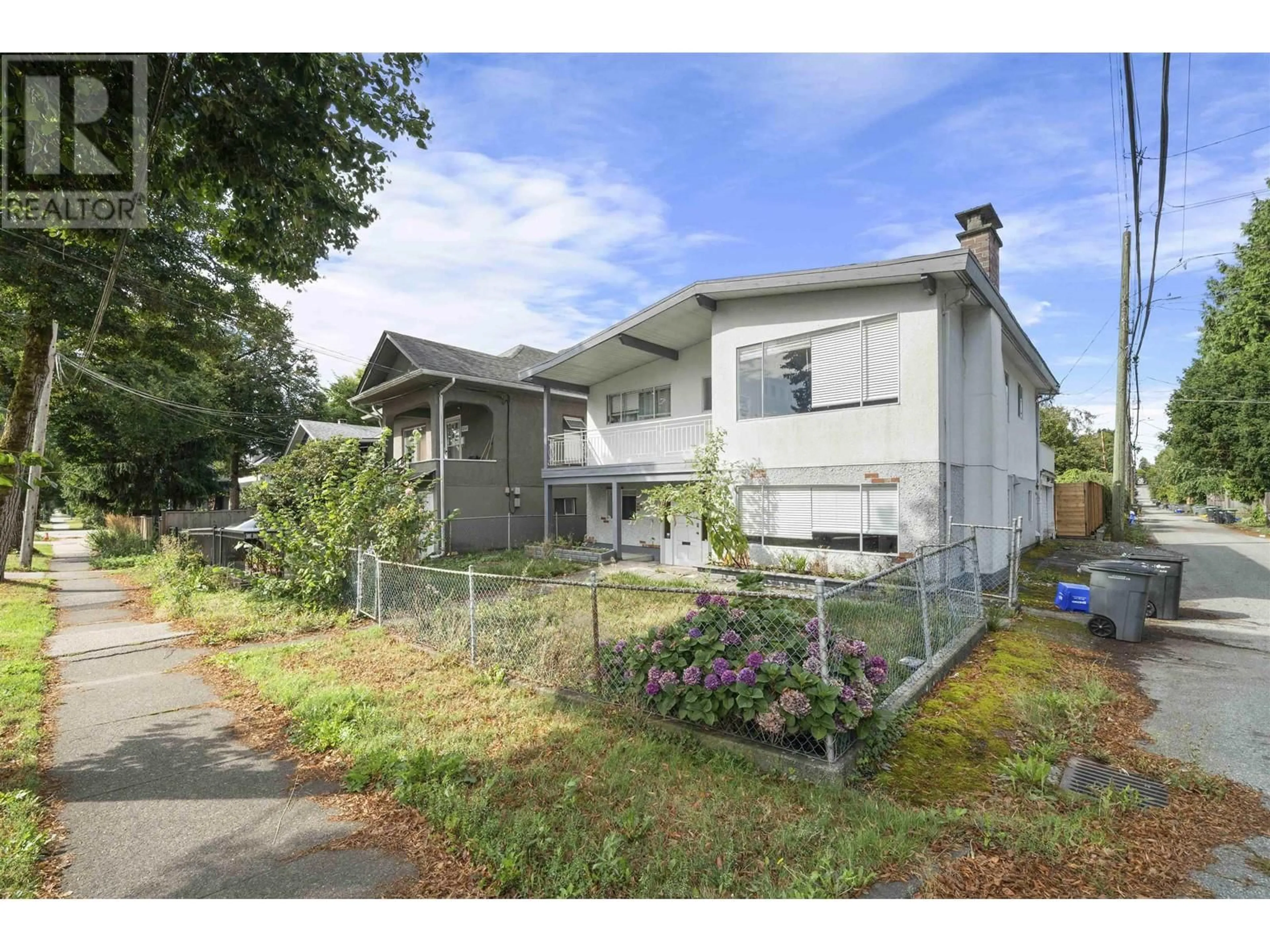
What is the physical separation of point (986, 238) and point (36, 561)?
98.1ft

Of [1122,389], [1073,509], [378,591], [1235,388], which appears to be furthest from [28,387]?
[1235,388]

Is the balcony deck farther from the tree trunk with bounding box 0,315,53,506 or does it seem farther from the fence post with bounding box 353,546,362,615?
the tree trunk with bounding box 0,315,53,506

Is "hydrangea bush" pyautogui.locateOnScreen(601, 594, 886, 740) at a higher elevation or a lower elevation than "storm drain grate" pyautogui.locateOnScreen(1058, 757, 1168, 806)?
higher

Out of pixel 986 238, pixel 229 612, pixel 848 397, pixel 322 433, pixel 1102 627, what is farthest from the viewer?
pixel 322 433

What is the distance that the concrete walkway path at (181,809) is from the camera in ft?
9.57

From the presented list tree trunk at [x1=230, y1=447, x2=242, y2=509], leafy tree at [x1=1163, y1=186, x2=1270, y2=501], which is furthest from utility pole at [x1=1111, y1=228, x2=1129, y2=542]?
tree trunk at [x1=230, y1=447, x2=242, y2=509]

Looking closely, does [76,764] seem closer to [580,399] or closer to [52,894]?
[52,894]

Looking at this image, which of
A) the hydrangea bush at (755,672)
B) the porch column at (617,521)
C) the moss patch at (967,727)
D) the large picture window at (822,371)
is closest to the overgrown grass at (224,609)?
the hydrangea bush at (755,672)

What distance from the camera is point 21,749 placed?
14.7 ft

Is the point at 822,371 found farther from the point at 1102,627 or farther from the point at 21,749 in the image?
the point at 21,749

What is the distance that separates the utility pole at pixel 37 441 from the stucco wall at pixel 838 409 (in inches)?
520

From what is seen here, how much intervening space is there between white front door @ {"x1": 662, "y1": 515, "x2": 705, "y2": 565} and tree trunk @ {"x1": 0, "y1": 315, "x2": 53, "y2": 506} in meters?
14.8

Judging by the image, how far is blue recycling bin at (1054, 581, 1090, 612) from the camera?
833cm

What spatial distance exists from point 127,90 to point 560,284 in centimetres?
835
